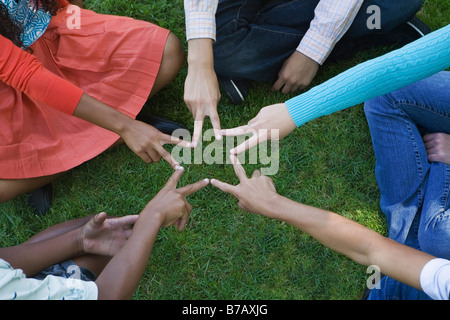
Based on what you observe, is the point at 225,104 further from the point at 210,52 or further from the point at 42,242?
the point at 42,242

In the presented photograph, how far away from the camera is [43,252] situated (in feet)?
4.91

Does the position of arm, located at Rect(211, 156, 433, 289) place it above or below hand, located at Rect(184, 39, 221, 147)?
below

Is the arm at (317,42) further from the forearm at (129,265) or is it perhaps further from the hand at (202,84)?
the forearm at (129,265)

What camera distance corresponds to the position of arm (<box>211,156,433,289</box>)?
120cm

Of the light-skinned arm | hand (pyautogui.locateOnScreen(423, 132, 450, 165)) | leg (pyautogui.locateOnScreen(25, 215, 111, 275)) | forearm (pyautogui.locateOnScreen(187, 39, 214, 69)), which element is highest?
forearm (pyautogui.locateOnScreen(187, 39, 214, 69))

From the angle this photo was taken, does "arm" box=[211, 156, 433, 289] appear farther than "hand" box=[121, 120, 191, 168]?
No

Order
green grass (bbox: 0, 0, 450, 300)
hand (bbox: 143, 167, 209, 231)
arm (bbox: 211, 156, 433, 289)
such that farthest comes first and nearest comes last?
1. green grass (bbox: 0, 0, 450, 300)
2. hand (bbox: 143, 167, 209, 231)
3. arm (bbox: 211, 156, 433, 289)

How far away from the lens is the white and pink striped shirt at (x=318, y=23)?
1.50 meters

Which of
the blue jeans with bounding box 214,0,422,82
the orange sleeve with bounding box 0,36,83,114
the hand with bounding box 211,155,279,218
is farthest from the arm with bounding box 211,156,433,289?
the orange sleeve with bounding box 0,36,83,114

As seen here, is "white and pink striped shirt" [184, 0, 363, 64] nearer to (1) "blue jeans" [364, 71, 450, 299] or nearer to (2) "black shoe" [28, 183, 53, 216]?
(1) "blue jeans" [364, 71, 450, 299]

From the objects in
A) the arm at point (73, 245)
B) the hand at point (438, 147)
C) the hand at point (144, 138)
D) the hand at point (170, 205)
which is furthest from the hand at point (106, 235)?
the hand at point (438, 147)

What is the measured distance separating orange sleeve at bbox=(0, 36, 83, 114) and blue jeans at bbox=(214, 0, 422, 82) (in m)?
0.60

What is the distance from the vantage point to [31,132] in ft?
5.40
